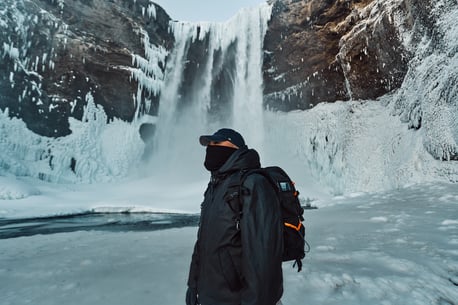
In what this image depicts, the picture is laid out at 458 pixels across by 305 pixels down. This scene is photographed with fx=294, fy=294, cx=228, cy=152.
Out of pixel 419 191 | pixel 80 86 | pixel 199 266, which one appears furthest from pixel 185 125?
pixel 199 266

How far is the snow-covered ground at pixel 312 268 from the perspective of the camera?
2576 mm

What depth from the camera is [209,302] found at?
156 centimetres

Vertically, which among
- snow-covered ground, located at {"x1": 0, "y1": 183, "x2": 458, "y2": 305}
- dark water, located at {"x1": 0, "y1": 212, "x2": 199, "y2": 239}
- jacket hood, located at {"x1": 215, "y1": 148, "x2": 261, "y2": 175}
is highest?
jacket hood, located at {"x1": 215, "y1": 148, "x2": 261, "y2": 175}

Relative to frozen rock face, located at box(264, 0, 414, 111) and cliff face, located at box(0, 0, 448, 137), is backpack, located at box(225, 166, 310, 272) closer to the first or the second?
frozen rock face, located at box(264, 0, 414, 111)

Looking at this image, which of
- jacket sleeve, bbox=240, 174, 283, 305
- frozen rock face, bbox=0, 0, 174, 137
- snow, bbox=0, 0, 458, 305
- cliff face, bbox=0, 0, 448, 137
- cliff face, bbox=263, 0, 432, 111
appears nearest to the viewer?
jacket sleeve, bbox=240, 174, 283, 305

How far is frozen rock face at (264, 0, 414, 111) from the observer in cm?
1388

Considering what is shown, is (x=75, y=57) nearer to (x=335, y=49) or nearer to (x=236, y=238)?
(x=335, y=49)

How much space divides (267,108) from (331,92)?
529 cm

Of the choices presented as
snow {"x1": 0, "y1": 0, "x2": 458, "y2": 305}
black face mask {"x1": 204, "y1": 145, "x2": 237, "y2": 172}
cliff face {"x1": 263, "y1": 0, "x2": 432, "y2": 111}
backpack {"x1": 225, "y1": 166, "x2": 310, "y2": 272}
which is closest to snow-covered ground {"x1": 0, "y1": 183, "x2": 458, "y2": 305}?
snow {"x1": 0, "y1": 0, "x2": 458, "y2": 305}

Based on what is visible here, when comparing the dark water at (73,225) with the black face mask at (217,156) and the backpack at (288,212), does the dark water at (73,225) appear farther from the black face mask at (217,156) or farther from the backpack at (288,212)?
the backpack at (288,212)

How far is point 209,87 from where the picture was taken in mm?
24594

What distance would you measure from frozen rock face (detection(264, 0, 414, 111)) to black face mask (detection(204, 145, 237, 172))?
13692 mm

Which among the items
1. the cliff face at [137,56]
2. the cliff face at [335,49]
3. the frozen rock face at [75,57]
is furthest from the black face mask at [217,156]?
the frozen rock face at [75,57]

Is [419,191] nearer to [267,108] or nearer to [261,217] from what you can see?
[261,217]
